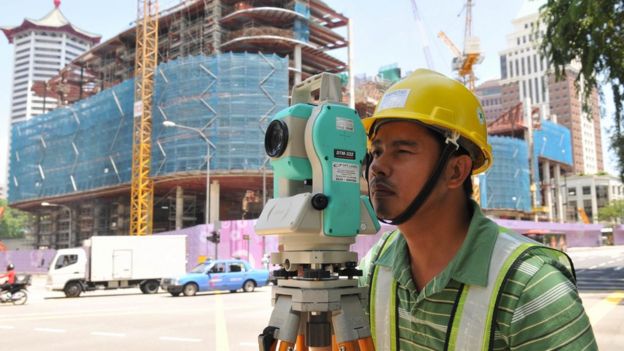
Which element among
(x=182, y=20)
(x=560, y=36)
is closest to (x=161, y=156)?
(x=182, y=20)

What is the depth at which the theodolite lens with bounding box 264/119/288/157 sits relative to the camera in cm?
212

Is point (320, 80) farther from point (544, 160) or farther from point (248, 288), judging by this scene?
point (544, 160)

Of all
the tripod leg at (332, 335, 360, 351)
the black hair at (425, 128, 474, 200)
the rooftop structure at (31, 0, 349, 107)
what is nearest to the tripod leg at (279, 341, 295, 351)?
the tripod leg at (332, 335, 360, 351)

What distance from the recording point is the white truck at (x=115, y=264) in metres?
19.8

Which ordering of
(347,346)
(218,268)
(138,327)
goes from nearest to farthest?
(347,346)
(138,327)
(218,268)

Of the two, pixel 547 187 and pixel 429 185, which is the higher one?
pixel 547 187

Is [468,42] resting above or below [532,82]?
below

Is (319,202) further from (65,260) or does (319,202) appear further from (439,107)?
(65,260)

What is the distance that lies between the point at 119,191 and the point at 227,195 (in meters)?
10.9

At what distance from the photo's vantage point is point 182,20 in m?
52.5

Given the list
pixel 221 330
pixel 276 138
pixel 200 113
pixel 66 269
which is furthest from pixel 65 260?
pixel 200 113

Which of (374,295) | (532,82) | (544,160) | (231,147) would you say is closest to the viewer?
(374,295)

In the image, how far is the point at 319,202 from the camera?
2.02 m

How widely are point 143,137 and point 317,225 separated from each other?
44.4 meters
